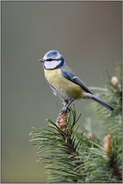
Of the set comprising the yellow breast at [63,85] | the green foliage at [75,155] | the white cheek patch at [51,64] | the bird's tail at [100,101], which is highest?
the white cheek patch at [51,64]

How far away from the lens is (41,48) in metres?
3.46

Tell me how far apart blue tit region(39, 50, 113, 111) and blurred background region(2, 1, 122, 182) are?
1.89 metres

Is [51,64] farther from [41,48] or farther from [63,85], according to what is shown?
[41,48]

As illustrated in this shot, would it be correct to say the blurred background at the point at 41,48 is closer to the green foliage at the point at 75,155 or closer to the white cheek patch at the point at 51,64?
the white cheek patch at the point at 51,64

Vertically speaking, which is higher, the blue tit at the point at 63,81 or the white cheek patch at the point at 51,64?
the white cheek patch at the point at 51,64

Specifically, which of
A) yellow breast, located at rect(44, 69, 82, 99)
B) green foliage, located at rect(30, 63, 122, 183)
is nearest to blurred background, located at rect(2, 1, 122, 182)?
yellow breast, located at rect(44, 69, 82, 99)

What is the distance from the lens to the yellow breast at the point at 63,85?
114 cm

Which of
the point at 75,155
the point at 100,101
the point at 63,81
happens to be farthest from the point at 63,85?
the point at 75,155

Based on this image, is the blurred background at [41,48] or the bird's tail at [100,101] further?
the blurred background at [41,48]

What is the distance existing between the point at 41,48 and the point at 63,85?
233 cm

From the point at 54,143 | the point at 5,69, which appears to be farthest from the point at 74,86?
the point at 5,69

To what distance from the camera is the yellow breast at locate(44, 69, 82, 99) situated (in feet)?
3.73

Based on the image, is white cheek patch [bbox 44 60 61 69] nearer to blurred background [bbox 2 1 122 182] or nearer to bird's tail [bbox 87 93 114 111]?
bird's tail [bbox 87 93 114 111]

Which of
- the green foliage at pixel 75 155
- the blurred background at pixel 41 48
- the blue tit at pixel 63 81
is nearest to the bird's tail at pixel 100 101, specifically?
the blue tit at pixel 63 81
